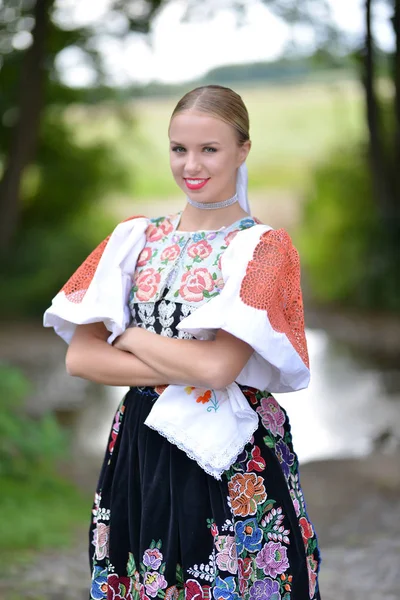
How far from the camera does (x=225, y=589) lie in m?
1.45

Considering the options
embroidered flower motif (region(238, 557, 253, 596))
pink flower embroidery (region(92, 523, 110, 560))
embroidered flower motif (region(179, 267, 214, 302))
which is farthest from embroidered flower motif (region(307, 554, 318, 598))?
embroidered flower motif (region(179, 267, 214, 302))

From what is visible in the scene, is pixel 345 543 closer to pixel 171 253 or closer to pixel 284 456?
pixel 284 456

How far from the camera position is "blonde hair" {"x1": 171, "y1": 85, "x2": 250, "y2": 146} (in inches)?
58.5

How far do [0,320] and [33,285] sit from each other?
18.4 inches

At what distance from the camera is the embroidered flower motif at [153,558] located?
1482 millimetres

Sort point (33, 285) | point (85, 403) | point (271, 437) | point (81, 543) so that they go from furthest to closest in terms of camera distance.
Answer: point (33, 285), point (85, 403), point (81, 543), point (271, 437)

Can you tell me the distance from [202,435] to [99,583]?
384 mm

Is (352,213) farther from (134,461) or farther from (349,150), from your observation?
(134,461)

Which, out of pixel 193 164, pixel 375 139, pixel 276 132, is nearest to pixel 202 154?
pixel 193 164

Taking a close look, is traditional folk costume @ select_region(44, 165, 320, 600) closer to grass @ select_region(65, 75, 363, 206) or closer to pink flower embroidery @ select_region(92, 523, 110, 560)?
pink flower embroidery @ select_region(92, 523, 110, 560)

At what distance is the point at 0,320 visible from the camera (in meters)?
8.20

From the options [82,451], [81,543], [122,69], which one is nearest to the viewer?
[81,543]

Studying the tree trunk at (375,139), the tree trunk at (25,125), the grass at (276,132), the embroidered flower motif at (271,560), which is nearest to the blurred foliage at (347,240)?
the tree trunk at (375,139)

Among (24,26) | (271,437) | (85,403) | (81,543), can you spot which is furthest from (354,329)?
(271,437)
